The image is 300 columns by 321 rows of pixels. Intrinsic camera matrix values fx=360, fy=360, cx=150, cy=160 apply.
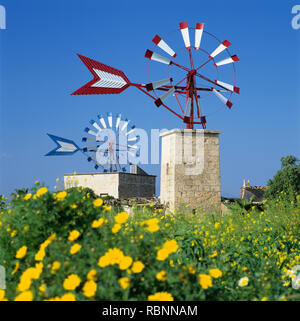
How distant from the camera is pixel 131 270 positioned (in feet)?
6.27

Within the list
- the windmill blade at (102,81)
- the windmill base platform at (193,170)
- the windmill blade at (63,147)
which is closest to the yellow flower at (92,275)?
the windmill base platform at (193,170)

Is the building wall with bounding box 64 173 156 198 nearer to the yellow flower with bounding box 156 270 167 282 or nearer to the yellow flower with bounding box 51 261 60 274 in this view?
the yellow flower with bounding box 51 261 60 274

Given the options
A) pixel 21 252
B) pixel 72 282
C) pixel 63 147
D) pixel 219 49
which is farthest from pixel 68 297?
pixel 63 147

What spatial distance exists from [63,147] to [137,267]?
1511cm

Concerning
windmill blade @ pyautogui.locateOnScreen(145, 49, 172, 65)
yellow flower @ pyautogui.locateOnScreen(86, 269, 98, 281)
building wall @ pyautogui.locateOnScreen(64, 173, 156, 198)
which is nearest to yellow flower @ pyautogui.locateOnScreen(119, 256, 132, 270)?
yellow flower @ pyautogui.locateOnScreen(86, 269, 98, 281)

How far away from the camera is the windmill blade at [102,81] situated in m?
11.6

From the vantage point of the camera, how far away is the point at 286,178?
21.8m

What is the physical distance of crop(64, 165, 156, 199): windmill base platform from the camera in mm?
20266

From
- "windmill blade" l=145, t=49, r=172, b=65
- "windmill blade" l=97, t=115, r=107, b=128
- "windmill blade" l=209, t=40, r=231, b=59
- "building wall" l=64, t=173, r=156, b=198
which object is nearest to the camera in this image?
"windmill blade" l=145, t=49, r=172, b=65

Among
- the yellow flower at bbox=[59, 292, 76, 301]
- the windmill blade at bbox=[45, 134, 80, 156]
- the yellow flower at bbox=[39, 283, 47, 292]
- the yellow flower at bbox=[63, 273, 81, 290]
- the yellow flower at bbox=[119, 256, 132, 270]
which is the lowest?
the yellow flower at bbox=[59, 292, 76, 301]

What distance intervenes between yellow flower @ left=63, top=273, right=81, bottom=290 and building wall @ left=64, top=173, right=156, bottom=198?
18.2 metres
